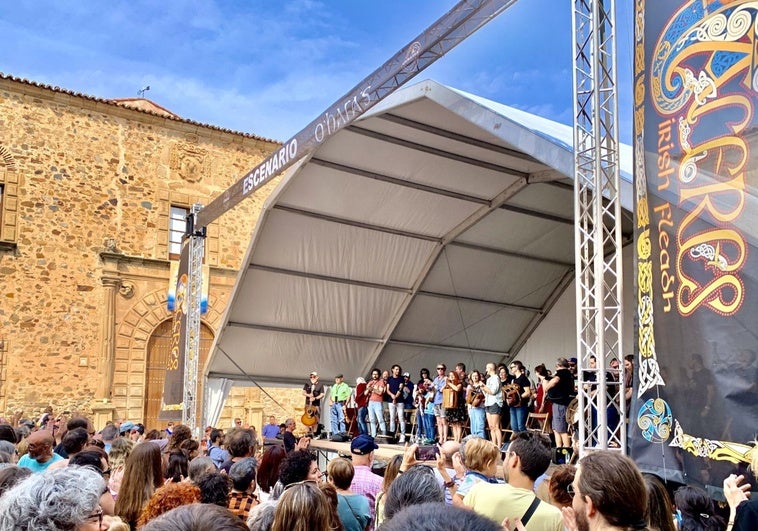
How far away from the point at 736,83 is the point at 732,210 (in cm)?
84

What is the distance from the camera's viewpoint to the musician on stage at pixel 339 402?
13859 mm

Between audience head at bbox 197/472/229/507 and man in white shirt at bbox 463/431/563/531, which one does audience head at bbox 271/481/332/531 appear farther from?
audience head at bbox 197/472/229/507

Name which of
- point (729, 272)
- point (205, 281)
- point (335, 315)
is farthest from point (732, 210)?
point (205, 281)

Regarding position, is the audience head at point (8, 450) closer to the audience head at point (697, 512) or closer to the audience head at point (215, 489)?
the audience head at point (215, 489)

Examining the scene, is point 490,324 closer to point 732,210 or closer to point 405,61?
point 405,61

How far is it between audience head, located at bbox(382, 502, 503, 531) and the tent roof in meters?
9.20

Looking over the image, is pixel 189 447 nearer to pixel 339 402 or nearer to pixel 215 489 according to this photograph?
pixel 215 489

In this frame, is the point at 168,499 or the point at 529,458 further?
the point at 529,458

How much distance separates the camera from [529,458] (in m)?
3.11

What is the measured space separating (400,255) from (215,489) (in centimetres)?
1079

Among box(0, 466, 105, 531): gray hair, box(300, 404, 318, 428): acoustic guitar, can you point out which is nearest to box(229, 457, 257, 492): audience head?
box(0, 466, 105, 531): gray hair

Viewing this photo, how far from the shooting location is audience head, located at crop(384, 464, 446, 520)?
2787 mm

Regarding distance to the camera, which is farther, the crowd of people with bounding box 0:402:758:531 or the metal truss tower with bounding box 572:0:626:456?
the metal truss tower with bounding box 572:0:626:456

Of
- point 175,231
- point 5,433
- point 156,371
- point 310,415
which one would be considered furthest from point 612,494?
point 175,231
